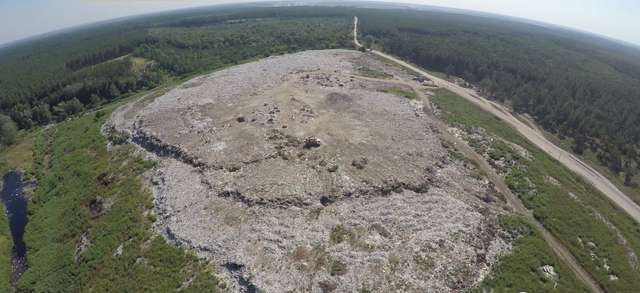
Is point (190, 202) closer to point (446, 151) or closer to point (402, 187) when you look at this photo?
point (402, 187)

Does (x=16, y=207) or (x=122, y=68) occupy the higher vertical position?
(x=122, y=68)

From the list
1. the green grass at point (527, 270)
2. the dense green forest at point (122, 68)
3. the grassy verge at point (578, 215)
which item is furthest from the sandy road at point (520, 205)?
the dense green forest at point (122, 68)

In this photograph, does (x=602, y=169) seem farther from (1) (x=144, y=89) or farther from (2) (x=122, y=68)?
(2) (x=122, y=68)

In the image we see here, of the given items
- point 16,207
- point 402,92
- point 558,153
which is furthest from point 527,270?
point 16,207

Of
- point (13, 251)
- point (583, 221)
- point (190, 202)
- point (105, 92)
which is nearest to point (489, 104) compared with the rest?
point (583, 221)

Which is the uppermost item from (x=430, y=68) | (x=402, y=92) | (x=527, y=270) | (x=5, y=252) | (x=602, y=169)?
(x=402, y=92)

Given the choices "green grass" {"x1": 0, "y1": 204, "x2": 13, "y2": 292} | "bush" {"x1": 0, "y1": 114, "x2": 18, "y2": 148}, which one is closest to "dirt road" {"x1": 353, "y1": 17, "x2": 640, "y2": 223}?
"green grass" {"x1": 0, "y1": 204, "x2": 13, "y2": 292}

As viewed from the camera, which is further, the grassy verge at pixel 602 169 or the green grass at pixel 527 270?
the grassy verge at pixel 602 169

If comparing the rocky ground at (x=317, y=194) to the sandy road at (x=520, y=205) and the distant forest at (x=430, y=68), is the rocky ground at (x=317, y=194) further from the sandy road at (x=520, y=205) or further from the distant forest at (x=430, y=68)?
the distant forest at (x=430, y=68)
